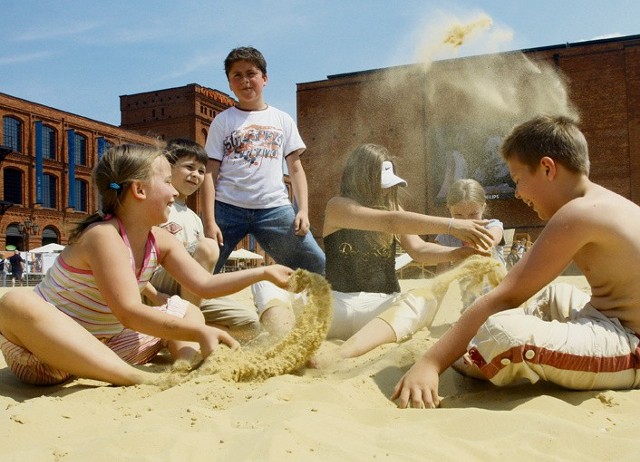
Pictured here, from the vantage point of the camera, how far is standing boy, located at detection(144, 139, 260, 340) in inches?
157

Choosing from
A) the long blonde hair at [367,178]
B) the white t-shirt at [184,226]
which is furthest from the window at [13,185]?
the long blonde hair at [367,178]

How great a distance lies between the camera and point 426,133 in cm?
2519

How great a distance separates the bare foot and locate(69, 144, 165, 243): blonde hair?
1.72m

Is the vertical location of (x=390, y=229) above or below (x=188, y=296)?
above

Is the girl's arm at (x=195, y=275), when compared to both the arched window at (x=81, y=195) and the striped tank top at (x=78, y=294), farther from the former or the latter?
the arched window at (x=81, y=195)

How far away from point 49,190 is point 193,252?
35.7 metres

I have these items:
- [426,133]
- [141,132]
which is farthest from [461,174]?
[141,132]

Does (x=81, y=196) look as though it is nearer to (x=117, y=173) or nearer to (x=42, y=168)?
(x=42, y=168)

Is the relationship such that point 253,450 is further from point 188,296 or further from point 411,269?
point 411,269

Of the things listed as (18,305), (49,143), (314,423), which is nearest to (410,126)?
(49,143)

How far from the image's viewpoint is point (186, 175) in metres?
4.52

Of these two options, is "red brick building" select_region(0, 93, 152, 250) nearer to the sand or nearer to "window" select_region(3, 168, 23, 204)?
"window" select_region(3, 168, 23, 204)

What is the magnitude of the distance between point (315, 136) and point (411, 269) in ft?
34.4

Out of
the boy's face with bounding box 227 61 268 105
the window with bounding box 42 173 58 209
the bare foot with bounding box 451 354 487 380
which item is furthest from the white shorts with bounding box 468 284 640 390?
the window with bounding box 42 173 58 209
